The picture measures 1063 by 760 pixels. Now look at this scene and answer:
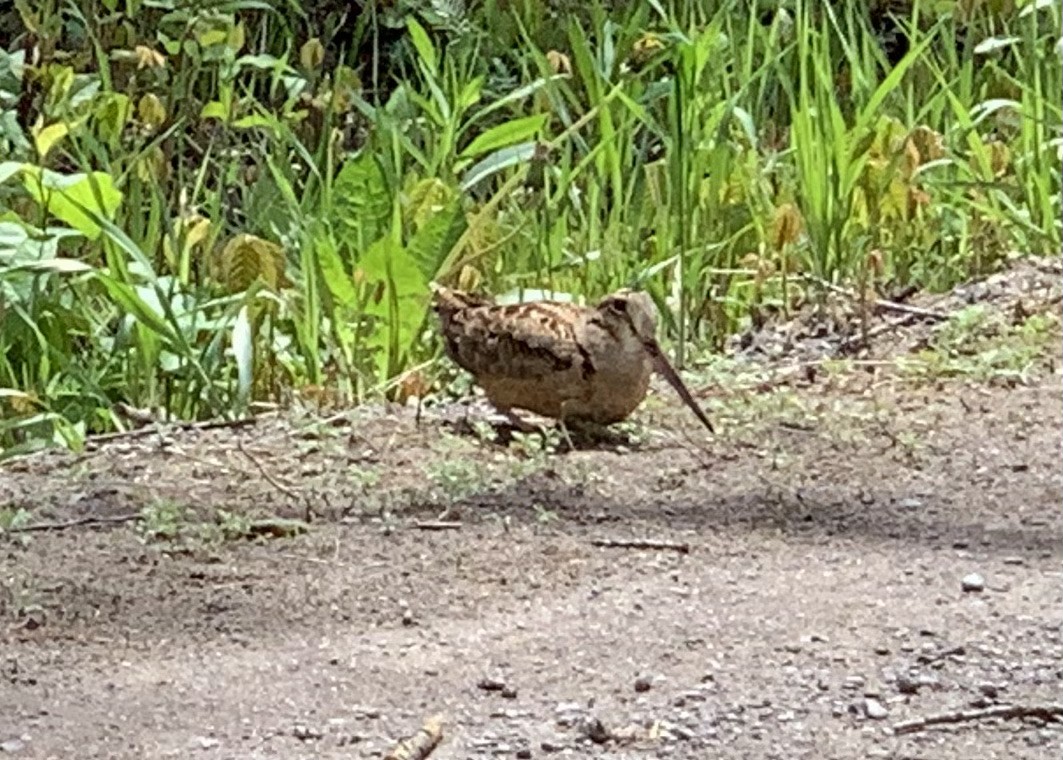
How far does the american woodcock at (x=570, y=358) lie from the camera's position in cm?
431

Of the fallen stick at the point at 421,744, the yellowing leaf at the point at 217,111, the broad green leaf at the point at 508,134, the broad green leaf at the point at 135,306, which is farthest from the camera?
the yellowing leaf at the point at 217,111

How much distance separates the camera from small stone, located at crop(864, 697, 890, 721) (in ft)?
9.36

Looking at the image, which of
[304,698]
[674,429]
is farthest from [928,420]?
[304,698]

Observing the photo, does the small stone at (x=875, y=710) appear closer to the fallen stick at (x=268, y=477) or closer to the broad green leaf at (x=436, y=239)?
the fallen stick at (x=268, y=477)

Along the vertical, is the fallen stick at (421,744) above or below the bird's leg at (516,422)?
above

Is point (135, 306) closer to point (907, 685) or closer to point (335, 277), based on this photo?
point (335, 277)

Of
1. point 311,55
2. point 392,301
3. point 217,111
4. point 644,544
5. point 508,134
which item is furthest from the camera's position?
point 311,55

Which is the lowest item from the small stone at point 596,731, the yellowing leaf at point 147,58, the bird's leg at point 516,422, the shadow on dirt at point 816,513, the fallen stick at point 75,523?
the bird's leg at point 516,422

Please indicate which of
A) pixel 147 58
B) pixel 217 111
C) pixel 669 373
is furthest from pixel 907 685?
pixel 147 58

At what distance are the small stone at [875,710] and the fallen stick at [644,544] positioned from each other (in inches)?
30.6

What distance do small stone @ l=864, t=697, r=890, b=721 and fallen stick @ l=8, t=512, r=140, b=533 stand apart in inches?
58.9

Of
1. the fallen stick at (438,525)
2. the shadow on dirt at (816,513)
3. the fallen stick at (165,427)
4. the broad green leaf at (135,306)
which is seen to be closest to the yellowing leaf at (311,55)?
the broad green leaf at (135,306)

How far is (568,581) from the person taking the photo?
351cm

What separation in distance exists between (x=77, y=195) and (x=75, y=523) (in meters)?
1.31
